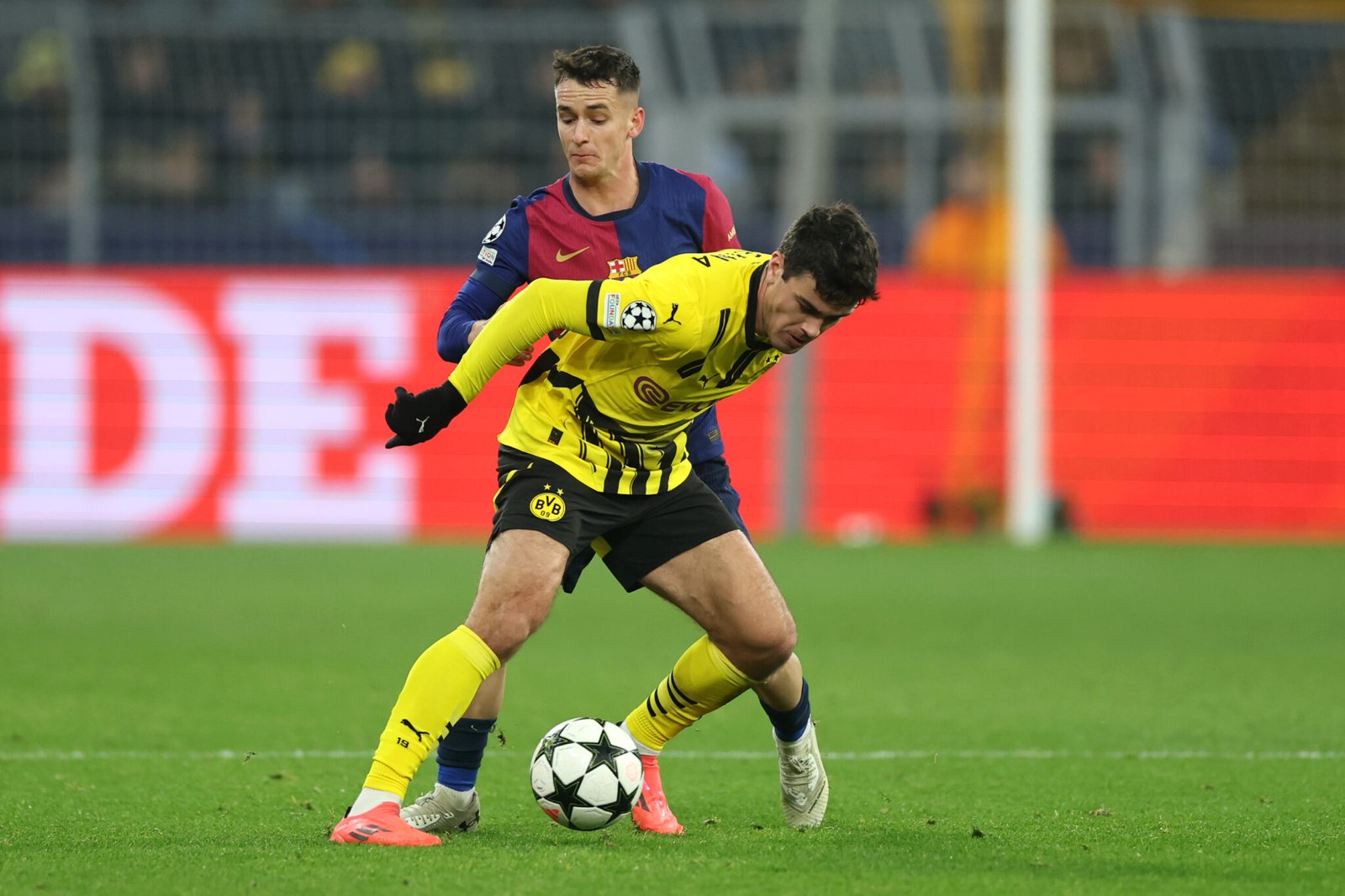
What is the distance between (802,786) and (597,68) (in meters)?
2.04

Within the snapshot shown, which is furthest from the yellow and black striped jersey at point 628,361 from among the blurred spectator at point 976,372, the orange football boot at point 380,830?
the blurred spectator at point 976,372

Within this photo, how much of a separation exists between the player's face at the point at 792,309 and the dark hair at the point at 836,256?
0.8 inches

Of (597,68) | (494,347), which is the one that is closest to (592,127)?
(597,68)

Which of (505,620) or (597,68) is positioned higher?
(597,68)

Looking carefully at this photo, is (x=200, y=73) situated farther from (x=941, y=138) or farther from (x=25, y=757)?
(x=25, y=757)

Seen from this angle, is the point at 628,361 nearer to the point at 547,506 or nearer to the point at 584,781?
the point at 547,506

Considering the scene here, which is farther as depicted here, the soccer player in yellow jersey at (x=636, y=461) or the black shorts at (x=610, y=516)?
the black shorts at (x=610, y=516)

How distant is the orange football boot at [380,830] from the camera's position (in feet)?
14.9

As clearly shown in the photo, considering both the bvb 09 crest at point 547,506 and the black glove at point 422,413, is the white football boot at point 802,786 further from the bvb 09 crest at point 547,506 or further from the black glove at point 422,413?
the black glove at point 422,413

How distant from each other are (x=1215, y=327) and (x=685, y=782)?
35.9 feet

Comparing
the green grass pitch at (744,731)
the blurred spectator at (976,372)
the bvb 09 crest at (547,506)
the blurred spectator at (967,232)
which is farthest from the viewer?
the blurred spectator at (967,232)

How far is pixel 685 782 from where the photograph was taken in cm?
584

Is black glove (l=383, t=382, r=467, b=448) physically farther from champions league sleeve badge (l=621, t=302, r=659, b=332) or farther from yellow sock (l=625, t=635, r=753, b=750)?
yellow sock (l=625, t=635, r=753, b=750)

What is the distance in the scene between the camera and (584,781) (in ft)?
15.9
